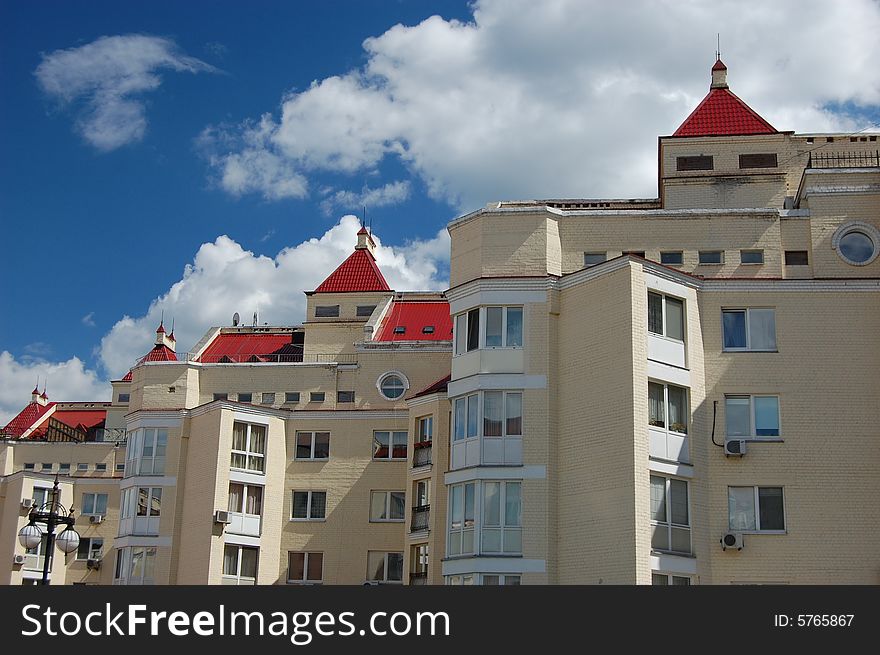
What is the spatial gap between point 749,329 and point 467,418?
877 cm

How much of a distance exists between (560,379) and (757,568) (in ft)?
25.0

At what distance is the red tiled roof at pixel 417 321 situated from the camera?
52.3 meters

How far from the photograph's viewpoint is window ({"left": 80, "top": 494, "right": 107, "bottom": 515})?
6069cm

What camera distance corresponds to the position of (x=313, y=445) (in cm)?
4884

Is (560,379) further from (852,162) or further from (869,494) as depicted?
(852,162)

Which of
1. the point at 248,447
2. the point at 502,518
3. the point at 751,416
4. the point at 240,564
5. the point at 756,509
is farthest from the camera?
the point at 248,447

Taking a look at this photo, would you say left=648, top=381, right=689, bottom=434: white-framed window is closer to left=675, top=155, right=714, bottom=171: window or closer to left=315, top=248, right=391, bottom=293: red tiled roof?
left=675, top=155, right=714, bottom=171: window

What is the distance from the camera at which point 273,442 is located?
1896 inches

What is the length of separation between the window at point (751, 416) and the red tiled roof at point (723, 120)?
40.7 ft

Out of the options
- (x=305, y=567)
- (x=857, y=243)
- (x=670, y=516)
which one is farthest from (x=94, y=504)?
(x=857, y=243)

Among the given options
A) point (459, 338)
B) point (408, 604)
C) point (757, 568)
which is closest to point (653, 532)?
point (757, 568)

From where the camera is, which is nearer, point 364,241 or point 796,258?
point 796,258

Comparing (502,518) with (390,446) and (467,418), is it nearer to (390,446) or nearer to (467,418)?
(467,418)

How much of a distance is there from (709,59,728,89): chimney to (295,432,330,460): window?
21216 millimetres
